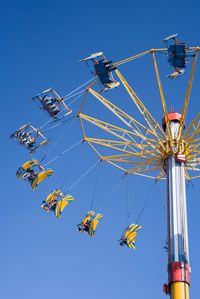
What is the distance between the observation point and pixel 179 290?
3141cm

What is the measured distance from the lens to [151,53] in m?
35.3

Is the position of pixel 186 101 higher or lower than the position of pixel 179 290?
higher

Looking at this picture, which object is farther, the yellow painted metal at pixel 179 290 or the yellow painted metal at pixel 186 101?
the yellow painted metal at pixel 186 101

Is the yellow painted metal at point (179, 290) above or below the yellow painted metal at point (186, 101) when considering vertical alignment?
below

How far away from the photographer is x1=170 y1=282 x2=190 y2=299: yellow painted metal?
103 feet

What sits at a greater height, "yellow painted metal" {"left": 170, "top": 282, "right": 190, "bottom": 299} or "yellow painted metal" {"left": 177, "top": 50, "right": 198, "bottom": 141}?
"yellow painted metal" {"left": 177, "top": 50, "right": 198, "bottom": 141}

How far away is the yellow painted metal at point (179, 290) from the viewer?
31.3 metres

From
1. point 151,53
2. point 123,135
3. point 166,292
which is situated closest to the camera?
point 166,292

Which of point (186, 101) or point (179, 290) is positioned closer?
point (179, 290)

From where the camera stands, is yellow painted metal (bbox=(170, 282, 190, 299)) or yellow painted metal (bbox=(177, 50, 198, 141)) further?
yellow painted metal (bbox=(177, 50, 198, 141))

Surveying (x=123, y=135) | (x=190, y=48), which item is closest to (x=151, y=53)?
(x=190, y=48)

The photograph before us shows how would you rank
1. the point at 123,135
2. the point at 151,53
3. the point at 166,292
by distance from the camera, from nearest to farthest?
the point at 166,292 → the point at 151,53 → the point at 123,135

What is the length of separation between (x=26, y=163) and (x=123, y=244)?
9.00m

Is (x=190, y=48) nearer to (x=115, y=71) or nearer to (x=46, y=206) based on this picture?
(x=115, y=71)
